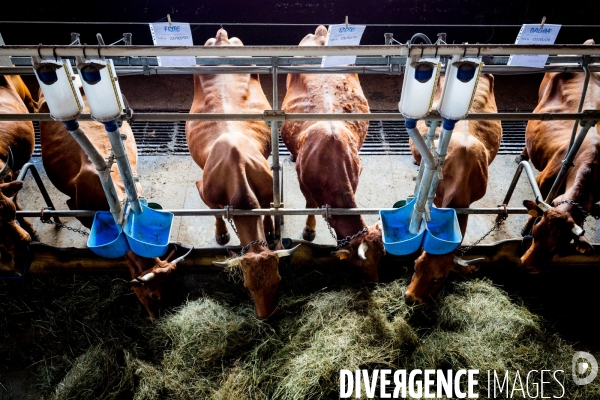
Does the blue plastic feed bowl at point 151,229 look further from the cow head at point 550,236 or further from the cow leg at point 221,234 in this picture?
the cow head at point 550,236

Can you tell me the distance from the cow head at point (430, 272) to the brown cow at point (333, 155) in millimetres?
381

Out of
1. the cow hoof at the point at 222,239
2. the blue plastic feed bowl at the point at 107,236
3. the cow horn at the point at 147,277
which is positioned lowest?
the cow hoof at the point at 222,239

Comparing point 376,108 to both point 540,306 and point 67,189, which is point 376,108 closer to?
point 540,306

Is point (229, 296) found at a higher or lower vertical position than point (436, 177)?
lower

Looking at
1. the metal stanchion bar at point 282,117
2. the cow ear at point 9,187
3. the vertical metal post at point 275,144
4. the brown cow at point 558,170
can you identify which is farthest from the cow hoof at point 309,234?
the cow ear at point 9,187

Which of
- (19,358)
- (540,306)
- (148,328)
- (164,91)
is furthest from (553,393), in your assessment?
(164,91)

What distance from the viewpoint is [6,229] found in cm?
445

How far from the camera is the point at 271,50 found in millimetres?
3023

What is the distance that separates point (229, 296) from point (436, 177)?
102 inches

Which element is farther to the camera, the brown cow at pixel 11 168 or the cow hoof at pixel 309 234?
the cow hoof at pixel 309 234

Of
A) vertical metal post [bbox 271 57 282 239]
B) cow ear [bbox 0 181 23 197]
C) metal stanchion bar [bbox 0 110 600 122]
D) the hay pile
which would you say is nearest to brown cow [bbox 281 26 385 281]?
the hay pile

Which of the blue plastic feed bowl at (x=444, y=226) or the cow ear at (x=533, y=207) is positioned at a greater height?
the cow ear at (x=533, y=207)

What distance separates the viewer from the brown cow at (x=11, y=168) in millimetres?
4465

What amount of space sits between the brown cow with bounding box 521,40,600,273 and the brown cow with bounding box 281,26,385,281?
4.91 feet
